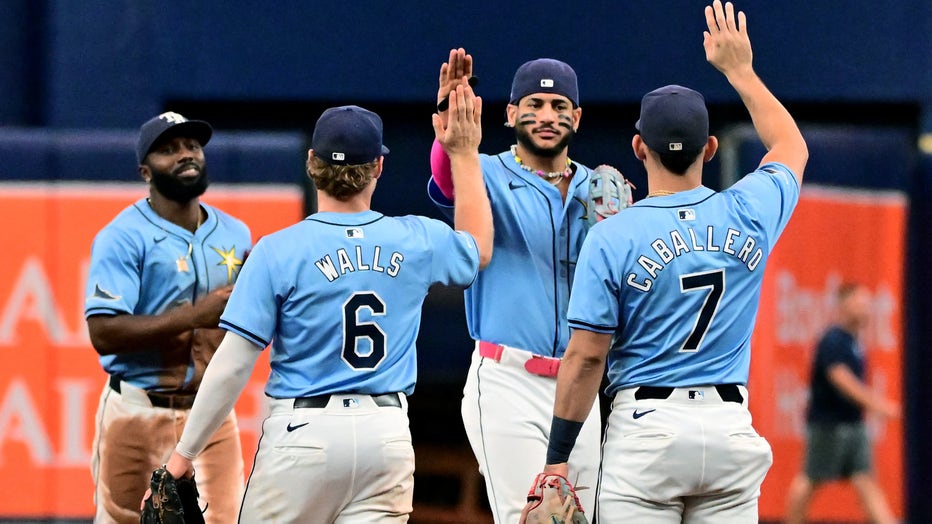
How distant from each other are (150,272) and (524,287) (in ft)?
4.77

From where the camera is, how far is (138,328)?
5230 millimetres

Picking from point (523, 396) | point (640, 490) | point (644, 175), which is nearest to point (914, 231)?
point (644, 175)

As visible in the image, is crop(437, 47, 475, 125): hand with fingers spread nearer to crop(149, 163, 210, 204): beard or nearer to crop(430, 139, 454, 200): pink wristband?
crop(430, 139, 454, 200): pink wristband

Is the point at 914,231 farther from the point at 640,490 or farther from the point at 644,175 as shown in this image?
the point at 640,490

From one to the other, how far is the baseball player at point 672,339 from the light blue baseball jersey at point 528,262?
70cm

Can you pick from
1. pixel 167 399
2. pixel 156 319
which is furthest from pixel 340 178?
pixel 167 399

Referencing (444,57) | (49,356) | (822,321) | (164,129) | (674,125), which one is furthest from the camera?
(444,57)

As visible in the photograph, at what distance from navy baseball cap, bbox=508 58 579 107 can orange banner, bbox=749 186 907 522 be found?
3311 millimetres

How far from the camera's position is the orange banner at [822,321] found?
8164 mm

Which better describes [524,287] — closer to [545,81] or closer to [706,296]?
[545,81]

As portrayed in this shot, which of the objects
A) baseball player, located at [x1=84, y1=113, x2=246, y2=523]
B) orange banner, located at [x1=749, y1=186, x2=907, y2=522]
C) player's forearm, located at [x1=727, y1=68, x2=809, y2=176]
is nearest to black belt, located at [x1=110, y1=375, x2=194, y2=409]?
baseball player, located at [x1=84, y1=113, x2=246, y2=523]

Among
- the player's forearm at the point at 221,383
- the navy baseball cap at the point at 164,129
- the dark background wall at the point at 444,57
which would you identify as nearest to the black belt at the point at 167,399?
the navy baseball cap at the point at 164,129

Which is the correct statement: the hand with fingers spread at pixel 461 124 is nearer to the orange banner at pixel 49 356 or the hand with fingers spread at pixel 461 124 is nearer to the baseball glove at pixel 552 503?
the baseball glove at pixel 552 503

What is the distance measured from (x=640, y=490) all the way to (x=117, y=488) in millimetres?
2271
